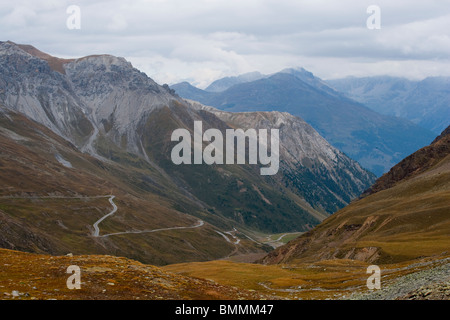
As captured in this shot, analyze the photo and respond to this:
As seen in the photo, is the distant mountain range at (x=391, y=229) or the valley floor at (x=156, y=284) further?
the distant mountain range at (x=391, y=229)

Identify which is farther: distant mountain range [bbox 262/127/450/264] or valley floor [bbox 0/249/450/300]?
distant mountain range [bbox 262/127/450/264]

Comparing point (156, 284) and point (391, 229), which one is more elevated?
point (156, 284)

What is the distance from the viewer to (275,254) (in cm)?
16238

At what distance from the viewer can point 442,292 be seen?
33719 mm

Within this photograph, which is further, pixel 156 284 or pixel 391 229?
pixel 391 229
